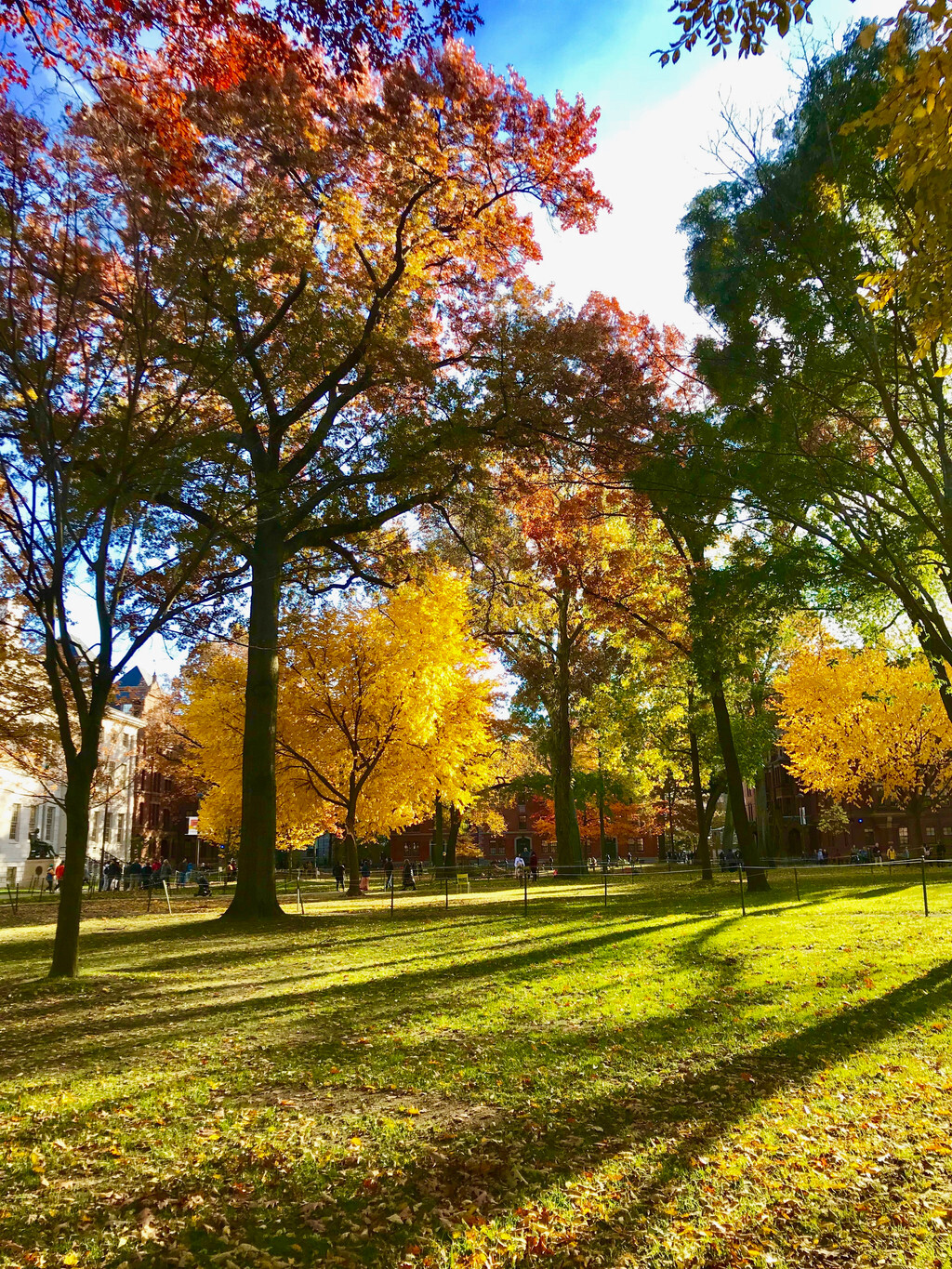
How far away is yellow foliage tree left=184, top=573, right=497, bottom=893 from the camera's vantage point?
23.4m

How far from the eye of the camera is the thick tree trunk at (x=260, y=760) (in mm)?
16328

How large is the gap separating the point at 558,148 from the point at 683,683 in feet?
57.0

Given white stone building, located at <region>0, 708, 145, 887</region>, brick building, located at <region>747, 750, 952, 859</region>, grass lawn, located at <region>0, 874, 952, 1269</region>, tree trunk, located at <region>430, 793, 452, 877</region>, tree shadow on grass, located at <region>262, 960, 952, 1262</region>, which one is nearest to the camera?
grass lawn, located at <region>0, 874, 952, 1269</region>

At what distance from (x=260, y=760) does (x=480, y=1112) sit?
38.4ft

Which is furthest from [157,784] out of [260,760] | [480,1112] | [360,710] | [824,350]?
[480,1112]

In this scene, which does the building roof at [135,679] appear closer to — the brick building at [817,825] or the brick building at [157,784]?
the brick building at [157,784]

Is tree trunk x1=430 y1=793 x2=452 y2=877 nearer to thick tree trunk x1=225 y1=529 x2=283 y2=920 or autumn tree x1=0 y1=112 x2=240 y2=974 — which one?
thick tree trunk x1=225 y1=529 x2=283 y2=920

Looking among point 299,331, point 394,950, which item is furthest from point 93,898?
point 299,331

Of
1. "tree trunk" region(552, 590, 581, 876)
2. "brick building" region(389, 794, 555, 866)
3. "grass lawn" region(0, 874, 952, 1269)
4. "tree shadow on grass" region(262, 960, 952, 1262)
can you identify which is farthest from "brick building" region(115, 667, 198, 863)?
"tree shadow on grass" region(262, 960, 952, 1262)

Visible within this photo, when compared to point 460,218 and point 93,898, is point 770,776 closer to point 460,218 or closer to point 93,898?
point 93,898

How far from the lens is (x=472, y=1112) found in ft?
18.4

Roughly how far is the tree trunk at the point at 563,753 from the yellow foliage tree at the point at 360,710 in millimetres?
9830

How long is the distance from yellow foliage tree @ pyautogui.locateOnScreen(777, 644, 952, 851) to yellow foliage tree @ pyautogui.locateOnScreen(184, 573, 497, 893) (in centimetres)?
1909

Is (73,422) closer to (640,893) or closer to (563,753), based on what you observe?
(640,893)
